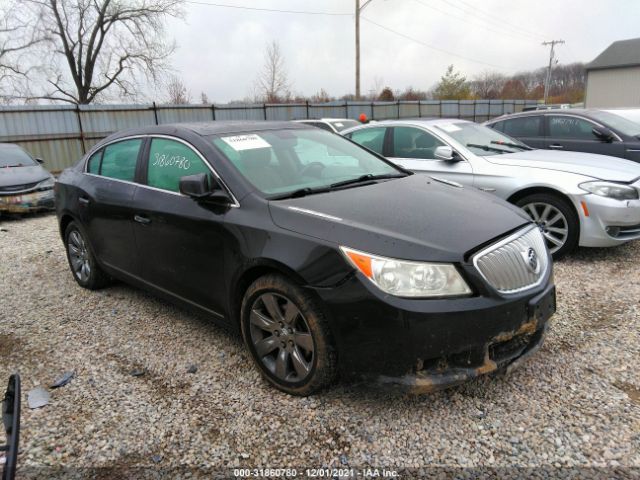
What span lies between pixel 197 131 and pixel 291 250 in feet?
4.68

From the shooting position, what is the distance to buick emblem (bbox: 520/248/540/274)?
256cm

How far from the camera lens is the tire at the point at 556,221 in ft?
15.5

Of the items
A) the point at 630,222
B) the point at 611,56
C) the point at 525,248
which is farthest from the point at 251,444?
the point at 611,56

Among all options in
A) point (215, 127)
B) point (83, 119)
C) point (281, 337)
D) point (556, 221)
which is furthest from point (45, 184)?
point (556, 221)

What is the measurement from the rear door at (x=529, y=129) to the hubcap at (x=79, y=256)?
6862mm

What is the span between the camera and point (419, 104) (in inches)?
974

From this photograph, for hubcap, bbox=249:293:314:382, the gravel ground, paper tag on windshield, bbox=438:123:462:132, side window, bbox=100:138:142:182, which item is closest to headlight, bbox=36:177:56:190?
side window, bbox=100:138:142:182

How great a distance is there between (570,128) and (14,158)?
10.8 m

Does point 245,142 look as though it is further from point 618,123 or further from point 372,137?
point 618,123

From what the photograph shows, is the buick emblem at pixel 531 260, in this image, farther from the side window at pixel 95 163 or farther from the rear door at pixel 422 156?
the side window at pixel 95 163

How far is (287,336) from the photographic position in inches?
103

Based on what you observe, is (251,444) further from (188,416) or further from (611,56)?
(611,56)

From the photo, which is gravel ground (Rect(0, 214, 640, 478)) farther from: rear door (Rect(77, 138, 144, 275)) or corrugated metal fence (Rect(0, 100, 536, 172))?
corrugated metal fence (Rect(0, 100, 536, 172))

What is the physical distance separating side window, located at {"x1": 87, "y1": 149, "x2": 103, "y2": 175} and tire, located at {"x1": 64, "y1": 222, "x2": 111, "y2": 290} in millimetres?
563
